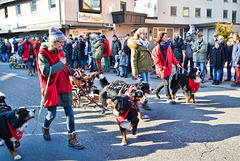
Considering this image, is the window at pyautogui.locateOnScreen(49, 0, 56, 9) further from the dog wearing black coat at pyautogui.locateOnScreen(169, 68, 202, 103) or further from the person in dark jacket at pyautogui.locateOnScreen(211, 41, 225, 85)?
the dog wearing black coat at pyautogui.locateOnScreen(169, 68, 202, 103)

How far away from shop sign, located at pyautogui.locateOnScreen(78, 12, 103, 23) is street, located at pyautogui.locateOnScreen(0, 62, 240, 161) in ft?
53.7

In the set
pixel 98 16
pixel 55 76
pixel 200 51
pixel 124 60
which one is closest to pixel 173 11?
pixel 98 16

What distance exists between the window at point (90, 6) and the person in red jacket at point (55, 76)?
19.1 metres

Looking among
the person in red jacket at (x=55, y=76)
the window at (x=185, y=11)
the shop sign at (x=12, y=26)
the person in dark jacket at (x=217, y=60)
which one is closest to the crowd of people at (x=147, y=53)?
the person in dark jacket at (x=217, y=60)

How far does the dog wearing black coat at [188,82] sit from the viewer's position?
677 centimetres

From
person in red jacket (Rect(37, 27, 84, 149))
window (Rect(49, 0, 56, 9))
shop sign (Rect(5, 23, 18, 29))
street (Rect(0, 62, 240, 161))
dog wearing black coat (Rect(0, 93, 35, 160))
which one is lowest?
street (Rect(0, 62, 240, 161))

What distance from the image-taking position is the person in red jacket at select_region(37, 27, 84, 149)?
3.77m

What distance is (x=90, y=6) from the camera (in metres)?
22.8

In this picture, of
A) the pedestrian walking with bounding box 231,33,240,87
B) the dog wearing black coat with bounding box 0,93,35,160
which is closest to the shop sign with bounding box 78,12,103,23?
the pedestrian walking with bounding box 231,33,240,87

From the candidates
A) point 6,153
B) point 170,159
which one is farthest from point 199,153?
point 6,153

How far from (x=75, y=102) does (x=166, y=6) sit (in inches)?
1231

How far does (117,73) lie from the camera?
40.5ft

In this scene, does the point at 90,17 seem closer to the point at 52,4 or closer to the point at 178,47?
the point at 52,4

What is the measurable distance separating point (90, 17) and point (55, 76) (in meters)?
20.0
